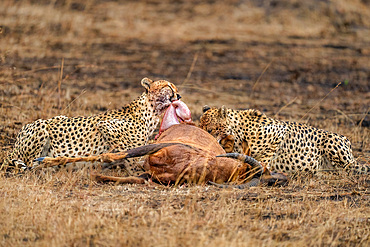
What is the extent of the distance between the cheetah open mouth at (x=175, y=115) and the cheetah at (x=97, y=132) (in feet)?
1.02

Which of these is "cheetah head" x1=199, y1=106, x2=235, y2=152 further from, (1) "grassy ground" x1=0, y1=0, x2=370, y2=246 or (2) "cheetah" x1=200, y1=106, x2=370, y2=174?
(1) "grassy ground" x1=0, y1=0, x2=370, y2=246

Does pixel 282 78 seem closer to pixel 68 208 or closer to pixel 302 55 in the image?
pixel 302 55

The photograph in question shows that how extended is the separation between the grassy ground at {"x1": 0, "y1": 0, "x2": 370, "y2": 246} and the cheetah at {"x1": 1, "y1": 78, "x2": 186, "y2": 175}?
597 mm

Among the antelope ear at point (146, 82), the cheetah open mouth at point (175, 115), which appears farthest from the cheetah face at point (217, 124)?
the antelope ear at point (146, 82)

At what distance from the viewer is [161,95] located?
771 centimetres

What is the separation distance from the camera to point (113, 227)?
5.04m

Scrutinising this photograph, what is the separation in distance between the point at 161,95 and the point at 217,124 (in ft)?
2.76

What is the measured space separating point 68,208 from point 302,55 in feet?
41.9

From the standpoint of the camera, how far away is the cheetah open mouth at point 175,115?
7.22 meters

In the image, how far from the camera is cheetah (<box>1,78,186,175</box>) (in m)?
7.36

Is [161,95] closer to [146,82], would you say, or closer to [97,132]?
[146,82]

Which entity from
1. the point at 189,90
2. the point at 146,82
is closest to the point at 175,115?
the point at 146,82

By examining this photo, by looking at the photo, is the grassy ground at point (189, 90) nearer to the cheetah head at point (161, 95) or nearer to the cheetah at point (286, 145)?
the cheetah at point (286, 145)

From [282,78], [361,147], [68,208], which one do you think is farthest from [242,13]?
[68,208]
